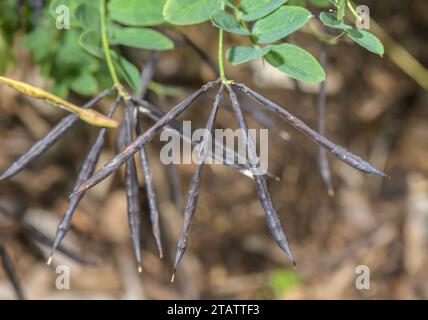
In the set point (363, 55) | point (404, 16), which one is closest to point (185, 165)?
point (363, 55)

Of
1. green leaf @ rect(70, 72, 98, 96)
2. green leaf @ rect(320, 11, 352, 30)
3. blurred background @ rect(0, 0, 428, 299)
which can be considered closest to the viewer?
green leaf @ rect(320, 11, 352, 30)

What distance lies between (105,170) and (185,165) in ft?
5.14

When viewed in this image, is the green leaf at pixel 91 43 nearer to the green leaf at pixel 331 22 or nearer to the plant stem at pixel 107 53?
the plant stem at pixel 107 53

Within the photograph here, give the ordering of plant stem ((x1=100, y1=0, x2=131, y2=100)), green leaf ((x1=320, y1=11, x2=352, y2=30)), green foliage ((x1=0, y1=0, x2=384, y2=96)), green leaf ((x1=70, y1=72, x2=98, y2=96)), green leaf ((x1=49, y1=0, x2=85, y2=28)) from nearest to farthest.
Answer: green leaf ((x1=320, y1=11, x2=352, y2=30))
green foliage ((x1=0, y1=0, x2=384, y2=96))
plant stem ((x1=100, y1=0, x2=131, y2=100))
green leaf ((x1=49, y1=0, x2=85, y2=28))
green leaf ((x1=70, y1=72, x2=98, y2=96))

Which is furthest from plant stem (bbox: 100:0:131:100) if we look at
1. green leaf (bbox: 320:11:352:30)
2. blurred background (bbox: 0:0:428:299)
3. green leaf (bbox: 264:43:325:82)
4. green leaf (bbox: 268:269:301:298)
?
green leaf (bbox: 268:269:301:298)

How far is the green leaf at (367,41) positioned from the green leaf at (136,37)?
47 centimetres

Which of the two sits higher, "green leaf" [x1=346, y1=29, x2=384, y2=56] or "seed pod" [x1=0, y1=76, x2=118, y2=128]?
"green leaf" [x1=346, y1=29, x2=384, y2=56]

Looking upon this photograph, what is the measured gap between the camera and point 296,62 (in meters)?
0.91

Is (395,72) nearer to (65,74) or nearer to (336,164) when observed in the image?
(336,164)

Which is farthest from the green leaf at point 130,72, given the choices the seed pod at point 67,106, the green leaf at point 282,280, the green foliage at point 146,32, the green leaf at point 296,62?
the green leaf at point 282,280

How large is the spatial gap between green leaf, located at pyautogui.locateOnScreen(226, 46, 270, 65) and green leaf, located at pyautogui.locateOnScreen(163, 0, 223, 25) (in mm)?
69

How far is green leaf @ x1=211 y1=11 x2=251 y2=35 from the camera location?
850 millimetres

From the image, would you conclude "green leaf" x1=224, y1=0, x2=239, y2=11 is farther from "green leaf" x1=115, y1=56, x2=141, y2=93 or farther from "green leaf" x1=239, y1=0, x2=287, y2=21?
"green leaf" x1=115, y1=56, x2=141, y2=93
